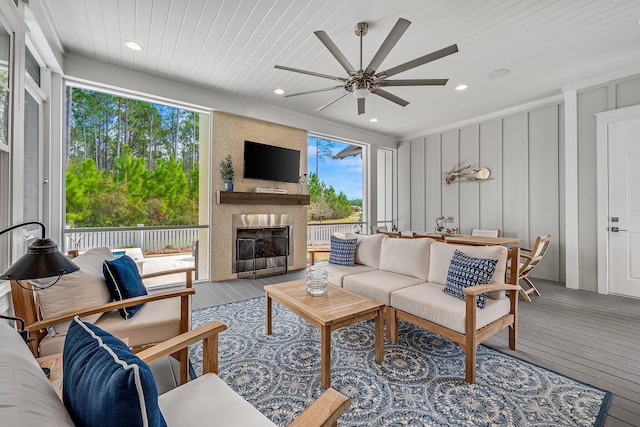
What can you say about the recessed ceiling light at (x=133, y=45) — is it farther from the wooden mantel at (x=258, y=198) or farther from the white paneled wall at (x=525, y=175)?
the white paneled wall at (x=525, y=175)

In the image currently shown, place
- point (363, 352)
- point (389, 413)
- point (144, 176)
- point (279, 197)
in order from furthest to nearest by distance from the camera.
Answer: point (144, 176) < point (279, 197) < point (363, 352) < point (389, 413)

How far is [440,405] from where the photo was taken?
174cm

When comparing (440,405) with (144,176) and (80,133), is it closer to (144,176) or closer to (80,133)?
(144,176)

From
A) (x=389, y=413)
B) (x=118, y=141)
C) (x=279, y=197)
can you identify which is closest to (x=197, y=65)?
(x=279, y=197)

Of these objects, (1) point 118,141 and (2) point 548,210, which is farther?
(1) point 118,141

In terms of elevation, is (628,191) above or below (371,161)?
below

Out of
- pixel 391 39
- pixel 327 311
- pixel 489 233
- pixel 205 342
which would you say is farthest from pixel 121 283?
pixel 489 233

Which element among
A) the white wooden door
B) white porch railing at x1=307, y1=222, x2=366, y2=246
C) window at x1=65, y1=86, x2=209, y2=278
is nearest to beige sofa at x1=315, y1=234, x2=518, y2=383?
the white wooden door

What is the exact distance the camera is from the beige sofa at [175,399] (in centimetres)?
59

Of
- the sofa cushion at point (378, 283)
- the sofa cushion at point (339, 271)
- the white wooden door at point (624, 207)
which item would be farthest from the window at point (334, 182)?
the white wooden door at point (624, 207)

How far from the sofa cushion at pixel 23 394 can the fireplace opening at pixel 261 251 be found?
399 cm

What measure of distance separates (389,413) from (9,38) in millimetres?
3409

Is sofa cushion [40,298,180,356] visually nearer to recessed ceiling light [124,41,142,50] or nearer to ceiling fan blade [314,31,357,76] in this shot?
ceiling fan blade [314,31,357,76]

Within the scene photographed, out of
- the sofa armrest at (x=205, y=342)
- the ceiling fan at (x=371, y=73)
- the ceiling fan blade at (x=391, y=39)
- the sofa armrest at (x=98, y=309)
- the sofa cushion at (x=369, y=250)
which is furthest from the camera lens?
the sofa cushion at (x=369, y=250)
